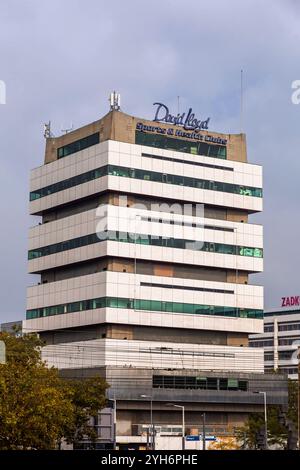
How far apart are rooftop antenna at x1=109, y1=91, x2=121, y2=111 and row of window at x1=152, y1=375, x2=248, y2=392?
41666mm

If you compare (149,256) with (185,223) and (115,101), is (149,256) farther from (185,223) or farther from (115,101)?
(115,101)

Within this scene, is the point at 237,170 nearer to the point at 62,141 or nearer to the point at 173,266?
the point at 173,266

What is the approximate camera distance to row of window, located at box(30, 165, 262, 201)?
134 m

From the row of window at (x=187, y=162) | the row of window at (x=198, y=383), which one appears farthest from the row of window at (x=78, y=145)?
the row of window at (x=198, y=383)

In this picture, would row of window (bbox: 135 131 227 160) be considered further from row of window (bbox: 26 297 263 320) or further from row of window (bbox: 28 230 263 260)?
row of window (bbox: 26 297 263 320)

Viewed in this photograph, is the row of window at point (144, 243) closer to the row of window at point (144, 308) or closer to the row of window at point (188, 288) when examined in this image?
the row of window at point (188, 288)

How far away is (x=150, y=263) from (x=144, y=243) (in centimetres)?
343

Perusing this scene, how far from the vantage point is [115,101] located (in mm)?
137375

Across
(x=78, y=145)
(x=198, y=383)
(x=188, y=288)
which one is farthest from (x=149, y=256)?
(x=78, y=145)

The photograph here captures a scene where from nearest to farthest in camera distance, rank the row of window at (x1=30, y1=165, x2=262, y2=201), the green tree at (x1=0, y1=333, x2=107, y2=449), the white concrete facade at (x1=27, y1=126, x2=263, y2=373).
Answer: the green tree at (x1=0, y1=333, x2=107, y2=449) → the white concrete facade at (x1=27, y1=126, x2=263, y2=373) → the row of window at (x1=30, y1=165, x2=262, y2=201)

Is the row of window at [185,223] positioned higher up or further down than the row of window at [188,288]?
higher up

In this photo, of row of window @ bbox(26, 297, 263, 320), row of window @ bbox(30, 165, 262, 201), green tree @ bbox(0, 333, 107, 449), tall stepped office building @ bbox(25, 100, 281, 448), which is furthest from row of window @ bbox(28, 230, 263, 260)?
green tree @ bbox(0, 333, 107, 449)

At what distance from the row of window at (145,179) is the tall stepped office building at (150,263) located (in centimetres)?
16

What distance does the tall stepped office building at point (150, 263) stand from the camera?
425ft
